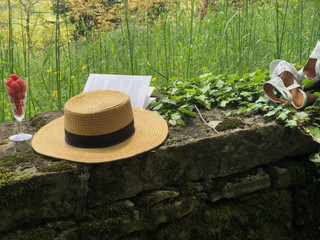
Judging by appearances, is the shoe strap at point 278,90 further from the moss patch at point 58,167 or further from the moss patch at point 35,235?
the moss patch at point 35,235

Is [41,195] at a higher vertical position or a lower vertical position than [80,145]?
lower

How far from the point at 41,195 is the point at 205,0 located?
3264 millimetres

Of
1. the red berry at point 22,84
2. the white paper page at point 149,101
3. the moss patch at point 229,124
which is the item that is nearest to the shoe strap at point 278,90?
the moss patch at point 229,124

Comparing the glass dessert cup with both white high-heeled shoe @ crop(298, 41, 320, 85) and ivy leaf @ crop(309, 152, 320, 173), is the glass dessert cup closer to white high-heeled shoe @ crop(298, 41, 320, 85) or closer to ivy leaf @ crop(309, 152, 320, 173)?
ivy leaf @ crop(309, 152, 320, 173)

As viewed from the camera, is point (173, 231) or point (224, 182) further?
point (224, 182)

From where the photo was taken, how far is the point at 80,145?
160 cm

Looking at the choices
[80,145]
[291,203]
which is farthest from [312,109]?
[80,145]

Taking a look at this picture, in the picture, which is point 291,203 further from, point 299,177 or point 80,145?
point 80,145

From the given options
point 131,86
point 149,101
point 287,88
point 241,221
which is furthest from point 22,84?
point 287,88

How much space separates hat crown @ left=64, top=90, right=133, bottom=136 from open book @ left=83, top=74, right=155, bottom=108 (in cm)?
39

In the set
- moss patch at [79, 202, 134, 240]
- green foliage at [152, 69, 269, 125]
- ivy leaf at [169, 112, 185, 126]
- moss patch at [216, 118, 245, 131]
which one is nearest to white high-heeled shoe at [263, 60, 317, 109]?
green foliage at [152, 69, 269, 125]

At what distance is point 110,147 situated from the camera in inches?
63.1

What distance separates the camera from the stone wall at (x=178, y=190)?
1.40 metres

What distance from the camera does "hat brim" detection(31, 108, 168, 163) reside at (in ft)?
4.97
